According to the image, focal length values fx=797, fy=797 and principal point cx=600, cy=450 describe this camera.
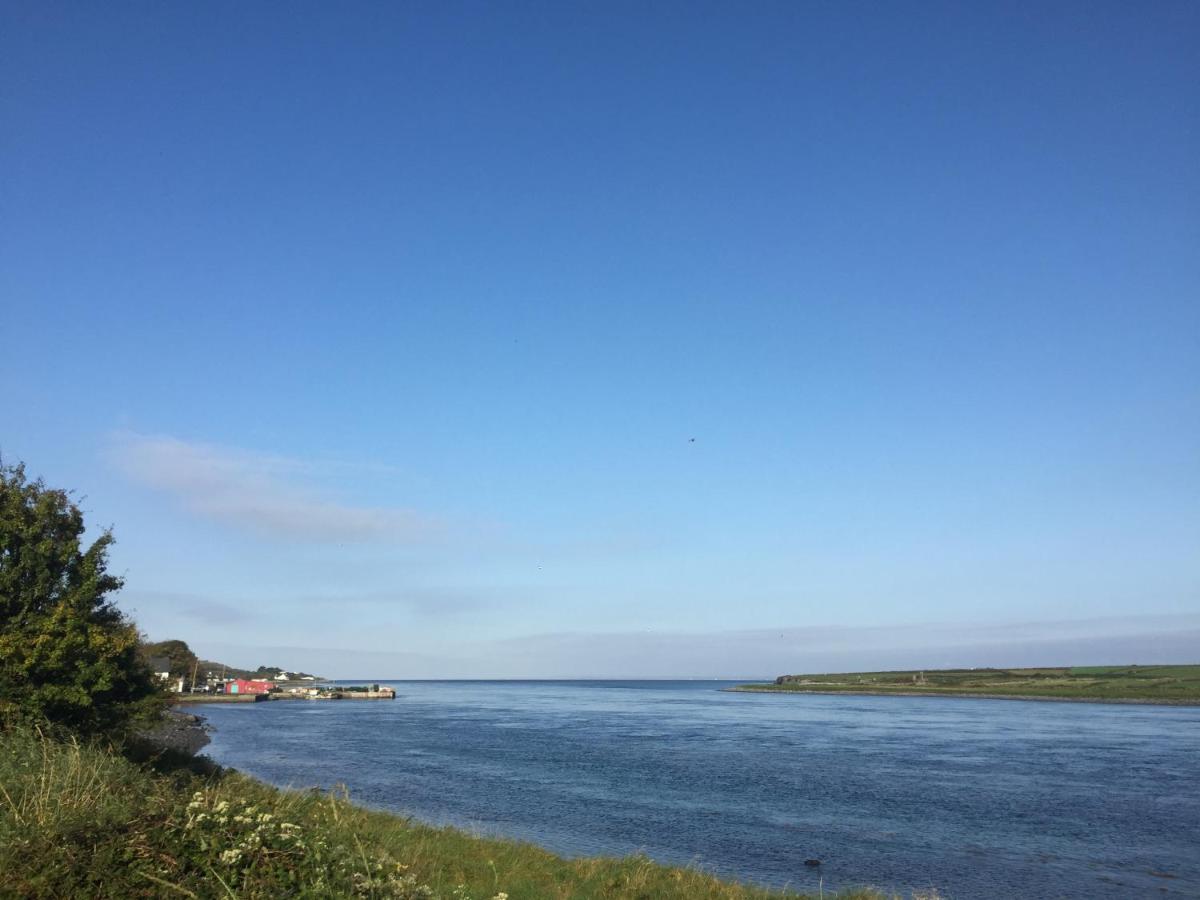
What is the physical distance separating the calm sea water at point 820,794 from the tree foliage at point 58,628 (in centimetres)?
1433

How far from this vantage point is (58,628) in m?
22.1

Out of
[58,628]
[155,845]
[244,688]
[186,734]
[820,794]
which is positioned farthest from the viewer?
[244,688]

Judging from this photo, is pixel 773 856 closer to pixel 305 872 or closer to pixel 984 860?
pixel 984 860

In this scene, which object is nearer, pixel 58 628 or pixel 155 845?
pixel 155 845

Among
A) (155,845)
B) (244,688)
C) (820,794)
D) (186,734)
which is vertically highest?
(155,845)

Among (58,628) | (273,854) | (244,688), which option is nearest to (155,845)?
(273,854)

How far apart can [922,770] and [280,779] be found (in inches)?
1616

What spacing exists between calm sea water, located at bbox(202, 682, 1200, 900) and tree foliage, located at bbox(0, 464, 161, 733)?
14.3m

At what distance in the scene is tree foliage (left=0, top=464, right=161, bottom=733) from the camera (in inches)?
Answer: 837

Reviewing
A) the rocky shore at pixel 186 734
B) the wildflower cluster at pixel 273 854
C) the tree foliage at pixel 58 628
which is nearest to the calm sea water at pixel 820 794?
the rocky shore at pixel 186 734

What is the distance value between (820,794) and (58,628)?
37.5 m

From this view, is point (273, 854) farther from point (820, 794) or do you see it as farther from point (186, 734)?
point (186, 734)

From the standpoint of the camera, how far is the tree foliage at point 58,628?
69.8 feet

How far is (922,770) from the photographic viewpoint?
177 feet
